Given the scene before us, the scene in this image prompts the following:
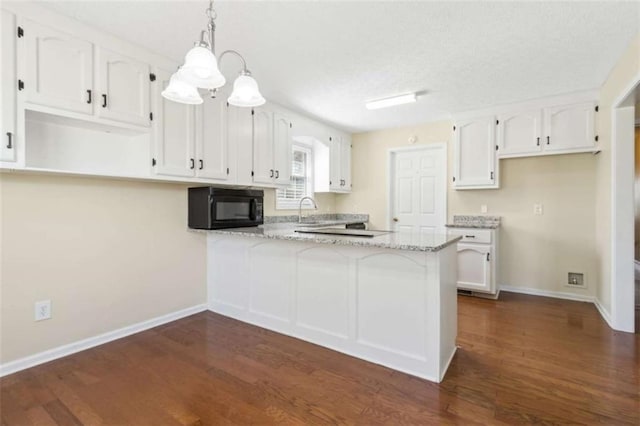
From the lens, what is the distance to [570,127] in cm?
353

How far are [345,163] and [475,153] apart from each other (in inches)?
79.0

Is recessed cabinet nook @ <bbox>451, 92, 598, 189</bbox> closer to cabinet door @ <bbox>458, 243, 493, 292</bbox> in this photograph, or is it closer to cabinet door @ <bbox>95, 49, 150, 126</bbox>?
cabinet door @ <bbox>458, 243, 493, 292</bbox>

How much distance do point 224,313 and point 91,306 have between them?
1.16 meters

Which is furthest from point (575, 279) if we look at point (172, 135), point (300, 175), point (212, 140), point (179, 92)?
point (172, 135)

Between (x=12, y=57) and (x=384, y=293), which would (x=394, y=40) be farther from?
(x=12, y=57)

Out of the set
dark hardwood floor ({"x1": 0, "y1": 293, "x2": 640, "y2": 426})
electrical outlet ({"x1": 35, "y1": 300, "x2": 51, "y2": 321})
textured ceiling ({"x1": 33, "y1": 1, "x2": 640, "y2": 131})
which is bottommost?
dark hardwood floor ({"x1": 0, "y1": 293, "x2": 640, "y2": 426})

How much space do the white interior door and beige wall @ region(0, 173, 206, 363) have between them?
10.6 ft

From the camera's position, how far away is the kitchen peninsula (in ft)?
6.68

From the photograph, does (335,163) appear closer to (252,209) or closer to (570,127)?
(252,209)

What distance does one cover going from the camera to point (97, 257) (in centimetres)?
257

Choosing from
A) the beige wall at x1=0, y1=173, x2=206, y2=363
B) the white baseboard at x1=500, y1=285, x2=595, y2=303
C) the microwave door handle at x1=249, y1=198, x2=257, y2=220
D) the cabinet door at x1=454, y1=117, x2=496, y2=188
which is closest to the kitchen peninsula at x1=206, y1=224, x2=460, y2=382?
the microwave door handle at x1=249, y1=198, x2=257, y2=220

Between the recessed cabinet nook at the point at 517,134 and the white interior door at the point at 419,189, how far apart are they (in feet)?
1.38

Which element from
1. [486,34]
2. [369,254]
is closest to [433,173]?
[486,34]

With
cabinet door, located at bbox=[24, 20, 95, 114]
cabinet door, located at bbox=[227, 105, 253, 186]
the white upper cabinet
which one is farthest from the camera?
the white upper cabinet
